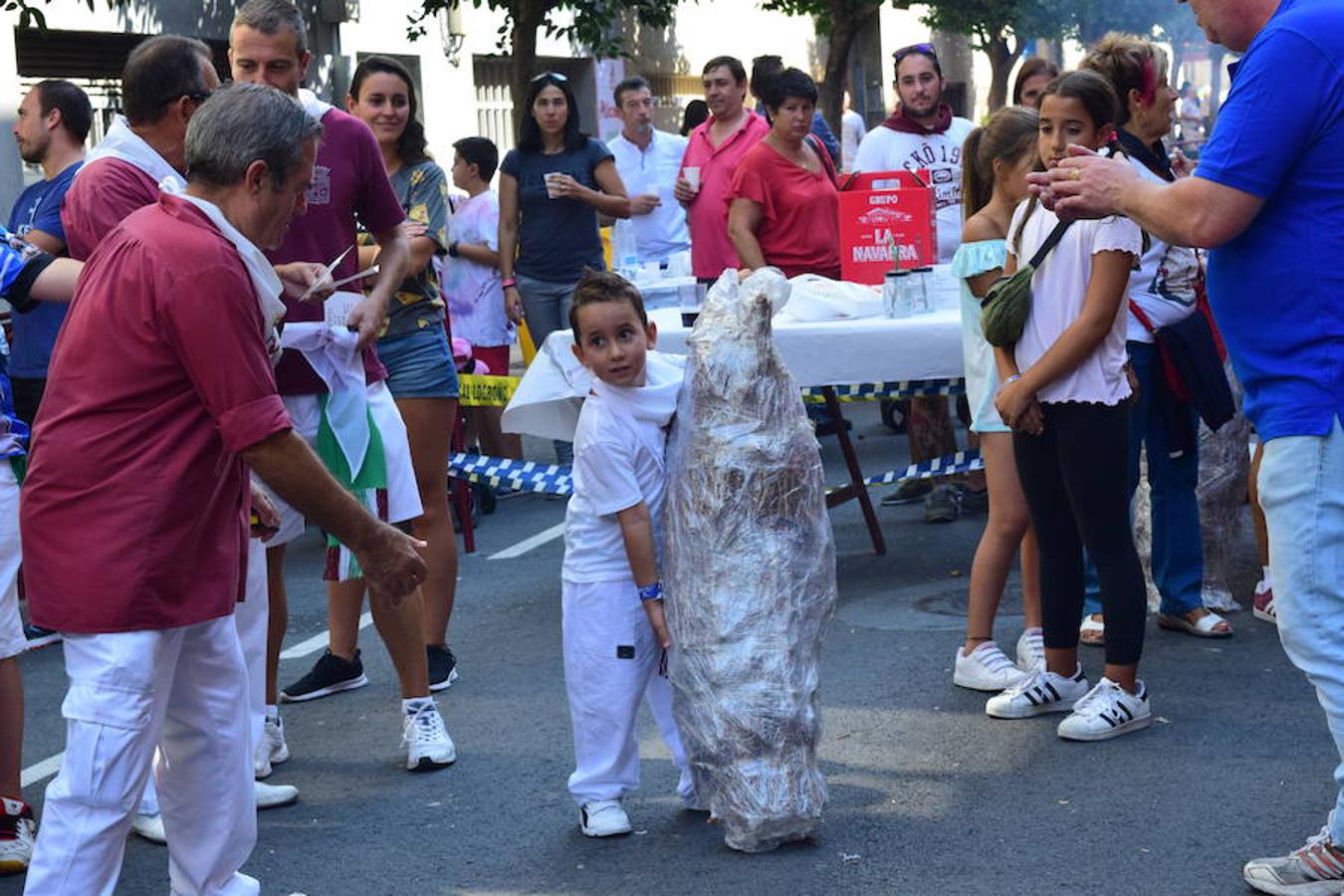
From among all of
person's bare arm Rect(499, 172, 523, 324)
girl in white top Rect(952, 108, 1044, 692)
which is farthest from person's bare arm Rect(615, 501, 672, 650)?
person's bare arm Rect(499, 172, 523, 324)

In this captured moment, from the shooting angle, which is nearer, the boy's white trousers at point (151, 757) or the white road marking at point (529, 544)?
the boy's white trousers at point (151, 757)

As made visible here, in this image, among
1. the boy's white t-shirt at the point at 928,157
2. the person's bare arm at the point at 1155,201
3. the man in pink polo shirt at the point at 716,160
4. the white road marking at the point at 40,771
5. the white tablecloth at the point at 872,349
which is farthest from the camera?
the man in pink polo shirt at the point at 716,160

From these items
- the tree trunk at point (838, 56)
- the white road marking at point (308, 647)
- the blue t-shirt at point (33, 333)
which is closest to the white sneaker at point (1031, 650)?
the white road marking at point (308, 647)

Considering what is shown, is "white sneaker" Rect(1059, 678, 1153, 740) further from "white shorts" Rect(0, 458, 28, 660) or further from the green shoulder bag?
"white shorts" Rect(0, 458, 28, 660)

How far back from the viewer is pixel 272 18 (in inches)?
207

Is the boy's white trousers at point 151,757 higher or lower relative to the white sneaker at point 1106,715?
higher

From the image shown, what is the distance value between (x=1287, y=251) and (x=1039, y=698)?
82.3 inches

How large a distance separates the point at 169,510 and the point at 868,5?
2191 centimetres

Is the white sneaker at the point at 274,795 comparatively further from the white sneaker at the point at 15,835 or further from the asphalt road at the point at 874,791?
the white sneaker at the point at 15,835

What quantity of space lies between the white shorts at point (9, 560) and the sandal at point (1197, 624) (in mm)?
3787

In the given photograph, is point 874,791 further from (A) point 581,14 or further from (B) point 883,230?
(A) point 581,14

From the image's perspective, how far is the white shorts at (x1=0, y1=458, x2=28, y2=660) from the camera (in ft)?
15.2

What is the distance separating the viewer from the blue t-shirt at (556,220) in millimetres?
9953

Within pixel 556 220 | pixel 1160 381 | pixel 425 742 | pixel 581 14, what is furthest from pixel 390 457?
pixel 581 14
